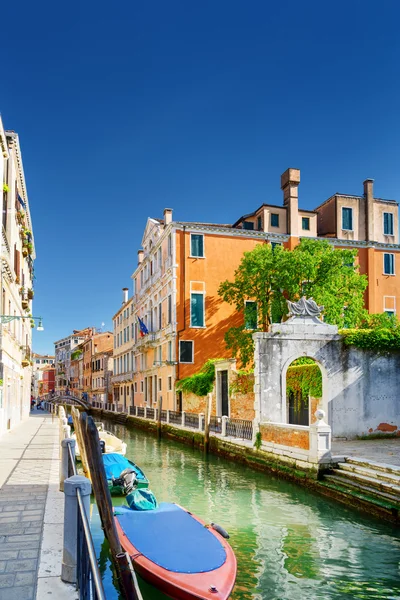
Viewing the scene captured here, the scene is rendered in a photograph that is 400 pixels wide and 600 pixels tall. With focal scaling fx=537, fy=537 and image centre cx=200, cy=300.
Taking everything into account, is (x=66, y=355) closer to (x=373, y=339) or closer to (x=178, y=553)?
(x=373, y=339)

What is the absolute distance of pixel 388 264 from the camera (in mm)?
33312

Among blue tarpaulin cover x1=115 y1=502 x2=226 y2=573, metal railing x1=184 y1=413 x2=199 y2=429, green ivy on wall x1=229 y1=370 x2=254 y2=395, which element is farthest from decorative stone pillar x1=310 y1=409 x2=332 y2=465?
metal railing x1=184 y1=413 x2=199 y2=429

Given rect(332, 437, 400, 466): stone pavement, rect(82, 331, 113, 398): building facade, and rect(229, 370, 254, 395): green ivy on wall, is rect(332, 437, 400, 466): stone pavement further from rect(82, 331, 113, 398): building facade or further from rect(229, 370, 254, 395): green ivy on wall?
rect(82, 331, 113, 398): building facade

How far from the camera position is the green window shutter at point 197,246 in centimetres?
3059

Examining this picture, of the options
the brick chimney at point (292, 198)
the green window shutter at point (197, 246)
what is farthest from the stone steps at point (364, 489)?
the brick chimney at point (292, 198)

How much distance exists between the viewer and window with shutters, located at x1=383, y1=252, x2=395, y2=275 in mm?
33188

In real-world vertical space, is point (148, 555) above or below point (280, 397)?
below

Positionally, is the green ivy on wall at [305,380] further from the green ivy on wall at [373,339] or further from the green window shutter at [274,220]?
the green window shutter at [274,220]

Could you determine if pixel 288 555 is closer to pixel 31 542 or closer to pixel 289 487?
pixel 31 542

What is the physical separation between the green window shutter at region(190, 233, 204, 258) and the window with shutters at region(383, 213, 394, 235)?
39.0 feet

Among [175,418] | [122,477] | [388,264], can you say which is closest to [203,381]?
[175,418]

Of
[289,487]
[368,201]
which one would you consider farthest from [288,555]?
[368,201]

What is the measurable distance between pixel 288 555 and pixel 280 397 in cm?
873

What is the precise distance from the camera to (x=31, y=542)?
5.30m
